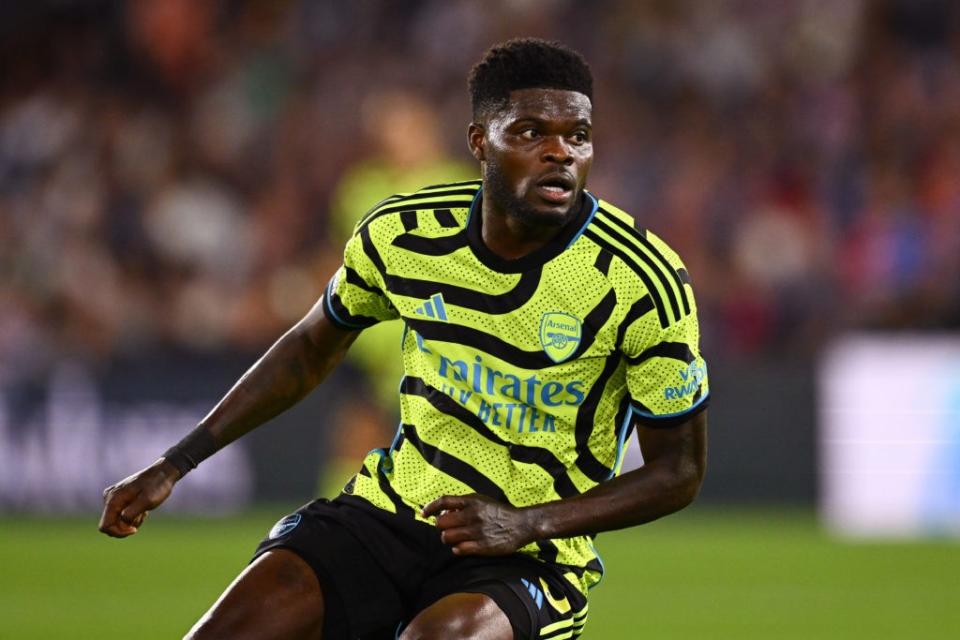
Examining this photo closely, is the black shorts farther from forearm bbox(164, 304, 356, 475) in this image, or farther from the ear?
the ear

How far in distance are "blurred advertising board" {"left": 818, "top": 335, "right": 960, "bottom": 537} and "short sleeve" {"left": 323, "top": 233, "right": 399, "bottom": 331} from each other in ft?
25.1

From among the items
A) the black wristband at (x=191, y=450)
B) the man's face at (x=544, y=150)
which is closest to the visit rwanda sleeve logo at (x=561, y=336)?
the man's face at (x=544, y=150)

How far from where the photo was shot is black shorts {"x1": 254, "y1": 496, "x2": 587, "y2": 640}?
4273mm

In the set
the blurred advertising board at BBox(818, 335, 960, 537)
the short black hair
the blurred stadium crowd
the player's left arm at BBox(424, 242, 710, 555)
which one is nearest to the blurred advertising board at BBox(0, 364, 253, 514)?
the blurred stadium crowd

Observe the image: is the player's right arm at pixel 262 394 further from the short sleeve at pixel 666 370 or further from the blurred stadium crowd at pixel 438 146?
the blurred stadium crowd at pixel 438 146

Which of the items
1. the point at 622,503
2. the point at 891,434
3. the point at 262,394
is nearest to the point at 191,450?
the point at 262,394

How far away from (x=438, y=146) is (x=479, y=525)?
8902 mm

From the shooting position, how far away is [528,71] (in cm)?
432

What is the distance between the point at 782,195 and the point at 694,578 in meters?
4.66

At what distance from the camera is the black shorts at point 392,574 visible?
4273mm

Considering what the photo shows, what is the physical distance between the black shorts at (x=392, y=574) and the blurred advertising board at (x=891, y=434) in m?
7.83

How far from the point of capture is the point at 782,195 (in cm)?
1373

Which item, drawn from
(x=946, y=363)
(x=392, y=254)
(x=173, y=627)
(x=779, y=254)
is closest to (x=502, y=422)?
(x=392, y=254)

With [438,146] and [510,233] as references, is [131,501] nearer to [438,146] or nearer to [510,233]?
[510,233]
